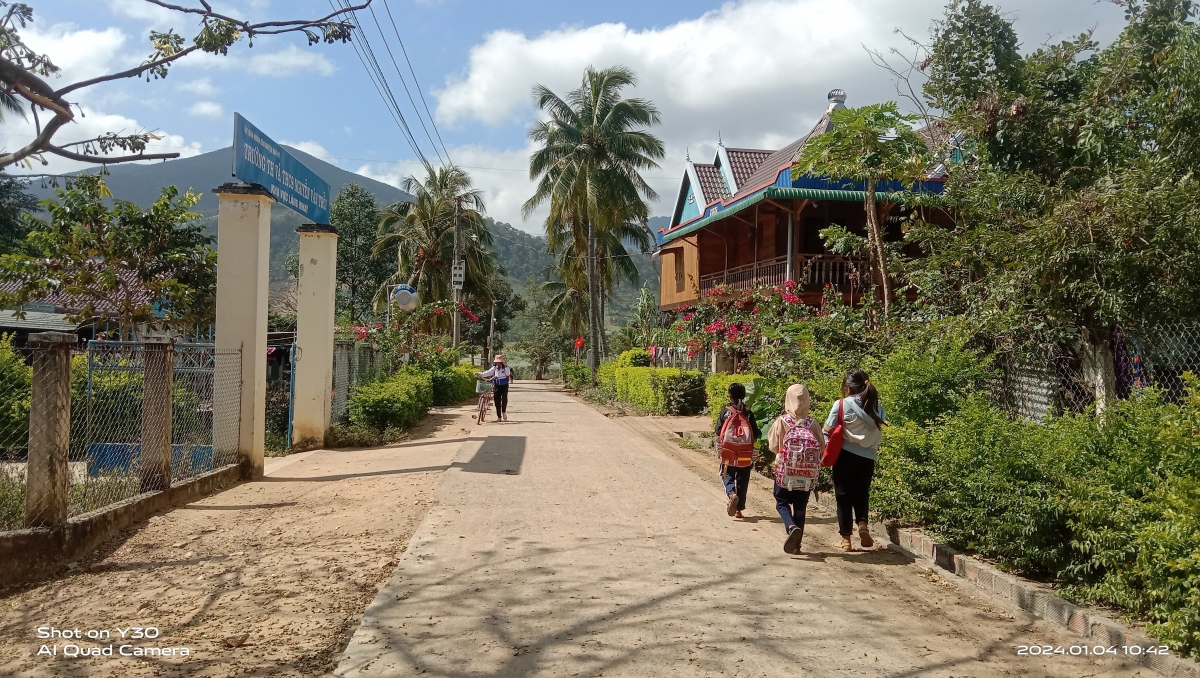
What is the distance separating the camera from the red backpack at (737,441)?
7.53 m

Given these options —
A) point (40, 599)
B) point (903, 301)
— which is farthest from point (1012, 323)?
point (40, 599)

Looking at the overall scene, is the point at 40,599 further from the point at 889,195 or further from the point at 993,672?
the point at 889,195

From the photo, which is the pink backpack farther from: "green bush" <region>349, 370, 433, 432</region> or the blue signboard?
"green bush" <region>349, 370, 433, 432</region>

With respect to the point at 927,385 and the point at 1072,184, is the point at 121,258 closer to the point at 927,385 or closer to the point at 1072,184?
the point at 927,385

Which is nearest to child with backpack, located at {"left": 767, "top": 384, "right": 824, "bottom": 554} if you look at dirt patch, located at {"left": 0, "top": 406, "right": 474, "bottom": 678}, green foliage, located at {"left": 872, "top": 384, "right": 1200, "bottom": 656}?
green foliage, located at {"left": 872, "top": 384, "right": 1200, "bottom": 656}

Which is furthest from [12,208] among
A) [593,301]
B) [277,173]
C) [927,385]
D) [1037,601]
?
[1037,601]

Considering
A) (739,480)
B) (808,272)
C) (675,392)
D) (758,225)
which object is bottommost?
(739,480)

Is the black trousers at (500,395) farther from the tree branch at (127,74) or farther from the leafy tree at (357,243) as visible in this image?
the leafy tree at (357,243)

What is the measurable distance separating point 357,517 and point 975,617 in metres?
5.16

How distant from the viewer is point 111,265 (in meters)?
15.4

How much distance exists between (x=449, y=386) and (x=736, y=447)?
19.1 metres

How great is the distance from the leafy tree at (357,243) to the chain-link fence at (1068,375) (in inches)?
1553

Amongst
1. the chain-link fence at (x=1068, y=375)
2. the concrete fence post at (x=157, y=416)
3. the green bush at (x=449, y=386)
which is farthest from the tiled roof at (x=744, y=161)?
the concrete fence post at (x=157, y=416)

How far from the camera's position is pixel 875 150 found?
35.7 feet
